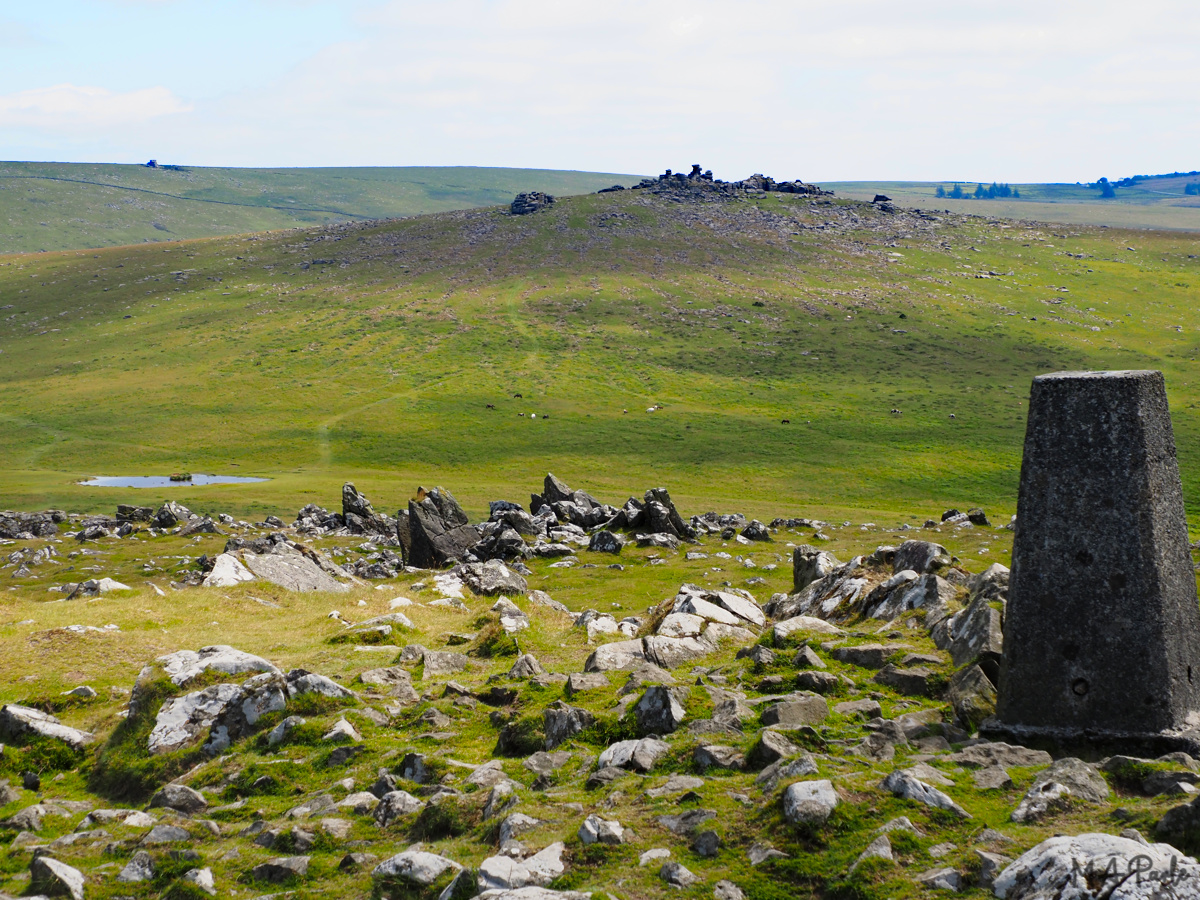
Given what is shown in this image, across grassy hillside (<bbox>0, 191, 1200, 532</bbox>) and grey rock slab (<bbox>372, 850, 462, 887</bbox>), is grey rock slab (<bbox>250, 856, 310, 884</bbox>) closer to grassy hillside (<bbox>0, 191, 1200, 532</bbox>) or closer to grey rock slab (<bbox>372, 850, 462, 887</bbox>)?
grey rock slab (<bbox>372, 850, 462, 887</bbox>)

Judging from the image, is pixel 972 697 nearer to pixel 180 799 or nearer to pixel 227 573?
pixel 180 799

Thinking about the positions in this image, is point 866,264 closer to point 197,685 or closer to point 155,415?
→ point 155,415

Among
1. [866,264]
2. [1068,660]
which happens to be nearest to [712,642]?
[1068,660]

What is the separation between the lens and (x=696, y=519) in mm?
47375

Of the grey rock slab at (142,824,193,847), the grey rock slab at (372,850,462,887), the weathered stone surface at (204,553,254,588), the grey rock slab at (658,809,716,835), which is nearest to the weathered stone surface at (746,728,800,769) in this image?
the grey rock slab at (658,809,716,835)

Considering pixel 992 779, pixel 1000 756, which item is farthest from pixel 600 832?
pixel 1000 756

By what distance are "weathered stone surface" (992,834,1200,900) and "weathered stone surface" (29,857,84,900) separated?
372 inches

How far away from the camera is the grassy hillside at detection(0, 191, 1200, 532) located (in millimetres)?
72375

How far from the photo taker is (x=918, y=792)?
9555mm

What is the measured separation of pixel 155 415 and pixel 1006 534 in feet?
274

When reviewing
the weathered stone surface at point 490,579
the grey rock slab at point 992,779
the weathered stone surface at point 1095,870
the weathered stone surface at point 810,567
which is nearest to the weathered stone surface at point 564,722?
the grey rock slab at point 992,779

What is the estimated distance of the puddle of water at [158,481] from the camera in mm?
69125

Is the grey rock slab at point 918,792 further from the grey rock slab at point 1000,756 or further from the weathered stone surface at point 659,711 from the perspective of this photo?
the weathered stone surface at point 659,711

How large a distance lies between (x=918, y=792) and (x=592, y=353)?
353ft
